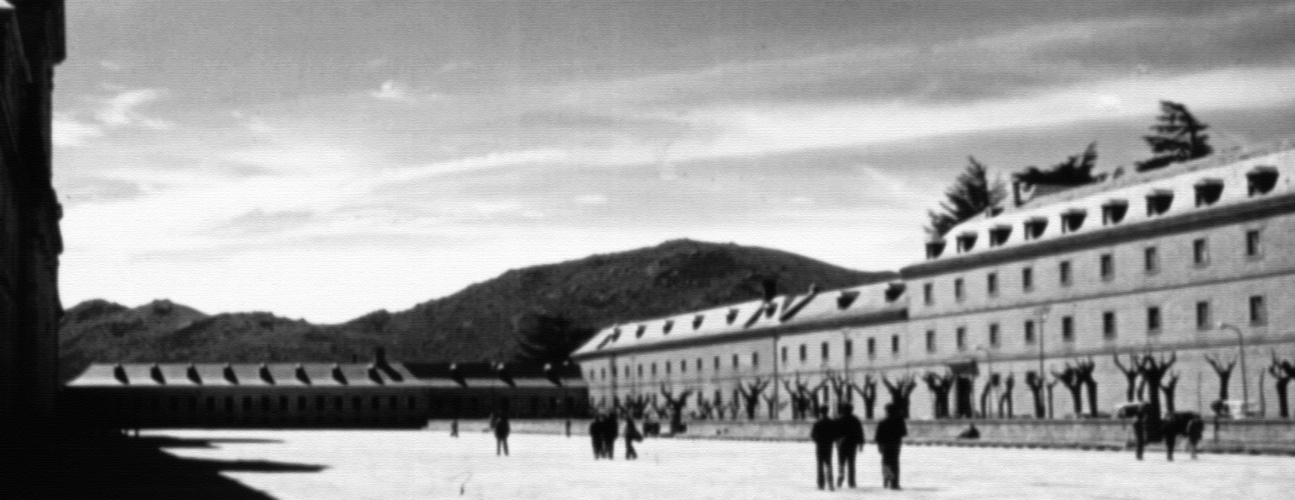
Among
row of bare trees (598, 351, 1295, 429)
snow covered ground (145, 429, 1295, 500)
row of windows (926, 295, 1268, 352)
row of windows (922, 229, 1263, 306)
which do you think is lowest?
snow covered ground (145, 429, 1295, 500)

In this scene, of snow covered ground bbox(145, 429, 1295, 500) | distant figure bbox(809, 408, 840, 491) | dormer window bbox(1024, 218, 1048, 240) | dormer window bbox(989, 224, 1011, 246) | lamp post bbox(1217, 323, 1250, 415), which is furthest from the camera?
dormer window bbox(989, 224, 1011, 246)

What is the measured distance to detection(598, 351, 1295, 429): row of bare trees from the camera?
68500mm

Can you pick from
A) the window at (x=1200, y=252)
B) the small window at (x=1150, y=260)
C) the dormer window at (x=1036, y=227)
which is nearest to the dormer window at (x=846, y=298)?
the dormer window at (x=1036, y=227)

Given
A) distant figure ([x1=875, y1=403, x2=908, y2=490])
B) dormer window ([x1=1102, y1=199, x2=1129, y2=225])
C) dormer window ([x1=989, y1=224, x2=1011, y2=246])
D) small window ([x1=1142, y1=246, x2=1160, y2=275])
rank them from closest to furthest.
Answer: distant figure ([x1=875, y1=403, x2=908, y2=490]) < small window ([x1=1142, y1=246, x2=1160, y2=275]) < dormer window ([x1=1102, y1=199, x2=1129, y2=225]) < dormer window ([x1=989, y1=224, x2=1011, y2=246])

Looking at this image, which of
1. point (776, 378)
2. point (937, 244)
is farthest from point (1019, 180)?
point (776, 378)

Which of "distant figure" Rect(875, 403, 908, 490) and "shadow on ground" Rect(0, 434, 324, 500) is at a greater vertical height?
"distant figure" Rect(875, 403, 908, 490)

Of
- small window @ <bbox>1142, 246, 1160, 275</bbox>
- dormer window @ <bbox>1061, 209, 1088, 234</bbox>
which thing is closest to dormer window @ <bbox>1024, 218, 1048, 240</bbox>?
dormer window @ <bbox>1061, 209, 1088, 234</bbox>

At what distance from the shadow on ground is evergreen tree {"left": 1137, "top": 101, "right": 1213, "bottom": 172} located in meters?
61.8

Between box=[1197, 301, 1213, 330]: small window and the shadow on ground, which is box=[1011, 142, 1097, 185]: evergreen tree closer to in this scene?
box=[1197, 301, 1213, 330]: small window

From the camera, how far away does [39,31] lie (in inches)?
2859

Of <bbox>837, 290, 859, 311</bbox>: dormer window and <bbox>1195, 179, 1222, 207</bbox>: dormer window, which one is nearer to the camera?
<bbox>1195, 179, 1222, 207</bbox>: dormer window

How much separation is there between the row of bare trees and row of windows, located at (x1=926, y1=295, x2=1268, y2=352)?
1.47m

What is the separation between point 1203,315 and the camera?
74438mm

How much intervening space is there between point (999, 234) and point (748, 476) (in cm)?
5710
